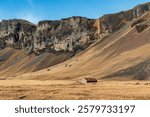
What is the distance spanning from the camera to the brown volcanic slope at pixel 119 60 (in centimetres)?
12179

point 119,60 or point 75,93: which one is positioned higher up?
point 75,93

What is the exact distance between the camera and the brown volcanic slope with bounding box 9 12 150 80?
12179cm

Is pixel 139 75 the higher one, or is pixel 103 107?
pixel 103 107

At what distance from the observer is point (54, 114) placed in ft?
50.0

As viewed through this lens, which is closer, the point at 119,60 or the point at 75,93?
the point at 75,93

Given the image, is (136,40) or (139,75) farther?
(136,40)

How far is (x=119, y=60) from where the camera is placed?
145m

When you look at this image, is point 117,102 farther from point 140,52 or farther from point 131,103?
point 140,52

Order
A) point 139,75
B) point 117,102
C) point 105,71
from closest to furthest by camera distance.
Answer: point 117,102 → point 139,75 → point 105,71

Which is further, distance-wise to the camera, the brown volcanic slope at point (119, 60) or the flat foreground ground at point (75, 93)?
the brown volcanic slope at point (119, 60)

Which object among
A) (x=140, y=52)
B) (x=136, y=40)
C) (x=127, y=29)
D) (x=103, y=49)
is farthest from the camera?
(x=127, y=29)

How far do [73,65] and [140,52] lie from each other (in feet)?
130

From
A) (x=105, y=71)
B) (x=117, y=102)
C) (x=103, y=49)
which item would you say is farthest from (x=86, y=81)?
(x=103, y=49)

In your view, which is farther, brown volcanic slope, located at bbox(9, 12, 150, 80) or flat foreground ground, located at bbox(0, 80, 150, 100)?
brown volcanic slope, located at bbox(9, 12, 150, 80)
